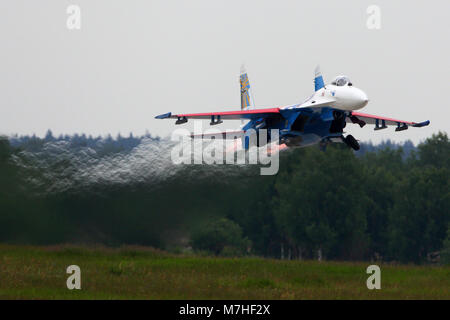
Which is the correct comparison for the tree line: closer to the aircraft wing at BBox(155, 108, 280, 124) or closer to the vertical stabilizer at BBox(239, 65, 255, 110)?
the aircraft wing at BBox(155, 108, 280, 124)

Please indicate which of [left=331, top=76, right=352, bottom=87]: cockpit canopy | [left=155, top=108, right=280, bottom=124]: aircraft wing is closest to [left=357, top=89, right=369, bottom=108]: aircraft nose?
[left=331, top=76, right=352, bottom=87]: cockpit canopy

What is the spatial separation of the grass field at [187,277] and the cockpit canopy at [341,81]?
25.3ft

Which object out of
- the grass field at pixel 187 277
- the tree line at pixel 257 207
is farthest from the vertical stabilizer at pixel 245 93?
the grass field at pixel 187 277

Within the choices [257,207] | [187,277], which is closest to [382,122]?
[187,277]

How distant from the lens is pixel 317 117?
32.8 metres

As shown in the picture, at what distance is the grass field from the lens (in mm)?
21969

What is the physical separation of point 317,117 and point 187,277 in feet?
37.3

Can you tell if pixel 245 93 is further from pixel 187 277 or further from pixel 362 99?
pixel 187 277

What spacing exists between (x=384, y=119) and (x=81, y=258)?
1598 cm

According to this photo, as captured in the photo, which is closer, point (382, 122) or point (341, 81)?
point (341, 81)

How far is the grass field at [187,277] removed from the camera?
22.0 meters

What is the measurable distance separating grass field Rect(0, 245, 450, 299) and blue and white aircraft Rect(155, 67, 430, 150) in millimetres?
6145
